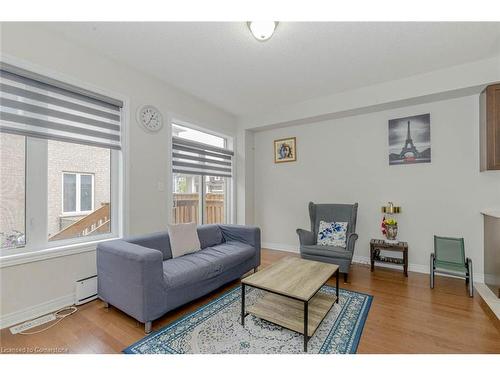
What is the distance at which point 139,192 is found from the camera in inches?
115

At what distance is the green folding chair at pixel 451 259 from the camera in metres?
2.70

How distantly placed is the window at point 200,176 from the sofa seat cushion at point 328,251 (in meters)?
1.89

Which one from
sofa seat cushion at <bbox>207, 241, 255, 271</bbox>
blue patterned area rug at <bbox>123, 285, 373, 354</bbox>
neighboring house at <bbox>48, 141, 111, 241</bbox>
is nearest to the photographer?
blue patterned area rug at <bbox>123, 285, 373, 354</bbox>

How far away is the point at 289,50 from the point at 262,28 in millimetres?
570

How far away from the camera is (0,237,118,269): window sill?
195 centimetres

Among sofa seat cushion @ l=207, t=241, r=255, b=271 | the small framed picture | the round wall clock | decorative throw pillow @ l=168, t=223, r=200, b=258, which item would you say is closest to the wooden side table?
sofa seat cushion @ l=207, t=241, r=255, b=271

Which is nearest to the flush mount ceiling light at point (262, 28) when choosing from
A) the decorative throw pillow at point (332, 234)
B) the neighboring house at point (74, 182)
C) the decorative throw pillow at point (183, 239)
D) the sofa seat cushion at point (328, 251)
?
the neighboring house at point (74, 182)

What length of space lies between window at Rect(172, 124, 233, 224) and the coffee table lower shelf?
1.95 m

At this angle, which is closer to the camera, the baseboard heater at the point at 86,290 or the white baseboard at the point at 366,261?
the baseboard heater at the point at 86,290

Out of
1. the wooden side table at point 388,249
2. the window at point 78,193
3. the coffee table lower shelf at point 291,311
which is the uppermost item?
the window at point 78,193

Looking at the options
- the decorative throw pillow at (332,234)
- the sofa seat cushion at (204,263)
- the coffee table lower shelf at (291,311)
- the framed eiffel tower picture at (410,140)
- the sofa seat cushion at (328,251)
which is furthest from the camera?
the decorative throw pillow at (332,234)

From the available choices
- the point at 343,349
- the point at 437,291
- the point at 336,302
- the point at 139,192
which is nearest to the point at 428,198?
the point at 437,291

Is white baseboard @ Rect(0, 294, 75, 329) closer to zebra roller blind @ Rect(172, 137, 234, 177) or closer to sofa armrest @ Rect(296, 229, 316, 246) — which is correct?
zebra roller blind @ Rect(172, 137, 234, 177)

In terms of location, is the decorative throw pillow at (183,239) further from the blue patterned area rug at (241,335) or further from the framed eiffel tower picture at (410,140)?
the framed eiffel tower picture at (410,140)
